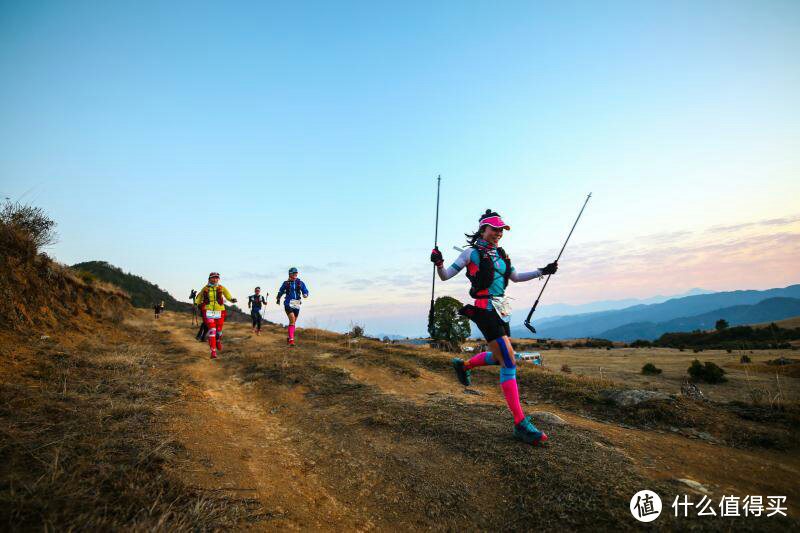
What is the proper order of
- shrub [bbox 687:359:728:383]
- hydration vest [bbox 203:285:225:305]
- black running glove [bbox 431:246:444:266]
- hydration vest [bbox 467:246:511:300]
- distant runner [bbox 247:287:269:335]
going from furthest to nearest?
1. distant runner [bbox 247:287:269:335]
2. shrub [bbox 687:359:728:383]
3. hydration vest [bbox 203:285:225:305]
4. black running glove [bbox 431:246:444:266]
5. hydration vest [bbox 467:246:511:300]

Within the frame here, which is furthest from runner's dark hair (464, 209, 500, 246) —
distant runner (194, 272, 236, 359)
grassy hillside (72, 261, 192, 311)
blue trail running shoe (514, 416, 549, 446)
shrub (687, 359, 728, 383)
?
grassy hillside (72, 261, 192, 311)

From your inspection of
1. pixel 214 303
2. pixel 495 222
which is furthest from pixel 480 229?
pixel 214 303

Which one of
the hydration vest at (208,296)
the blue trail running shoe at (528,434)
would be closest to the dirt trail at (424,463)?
the blue trail running shoe at (528,434)

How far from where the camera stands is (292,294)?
50.9 feet

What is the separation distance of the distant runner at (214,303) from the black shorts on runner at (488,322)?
34.6 ft

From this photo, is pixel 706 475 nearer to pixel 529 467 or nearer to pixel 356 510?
pixel 529 467

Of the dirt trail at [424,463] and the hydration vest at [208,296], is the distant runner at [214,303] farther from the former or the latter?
the dirt trail at [424,463]

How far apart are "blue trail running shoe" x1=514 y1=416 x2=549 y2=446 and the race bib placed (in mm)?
1548

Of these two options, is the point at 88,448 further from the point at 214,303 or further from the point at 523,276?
the point at 214,303

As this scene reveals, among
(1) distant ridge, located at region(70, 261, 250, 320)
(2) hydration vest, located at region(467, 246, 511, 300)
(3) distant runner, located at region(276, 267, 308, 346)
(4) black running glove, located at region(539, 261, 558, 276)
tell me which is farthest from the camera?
(1) distant ridge, located at region(70, 261, 250, 320)

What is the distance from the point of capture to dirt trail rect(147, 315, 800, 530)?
340 centimetres

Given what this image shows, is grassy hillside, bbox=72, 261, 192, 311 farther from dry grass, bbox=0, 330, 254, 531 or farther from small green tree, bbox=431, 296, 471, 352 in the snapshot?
dry grass, bbox=0, 330, 254, 531

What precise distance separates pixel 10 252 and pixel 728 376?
26993mm

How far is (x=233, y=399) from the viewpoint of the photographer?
23.4 ft
